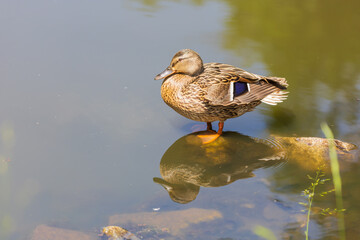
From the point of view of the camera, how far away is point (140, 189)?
13.5 feet

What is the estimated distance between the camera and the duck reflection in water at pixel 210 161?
13.9ft

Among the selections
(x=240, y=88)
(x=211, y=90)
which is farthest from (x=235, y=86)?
(x=211, y=90)

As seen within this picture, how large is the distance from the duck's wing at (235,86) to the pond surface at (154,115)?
14.9 inches

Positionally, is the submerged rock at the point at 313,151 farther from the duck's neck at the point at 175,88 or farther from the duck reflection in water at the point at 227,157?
the duck's neck at the point at 175,88

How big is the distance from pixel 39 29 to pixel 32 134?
95.1 inches

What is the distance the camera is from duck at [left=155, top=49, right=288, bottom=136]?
484 cm

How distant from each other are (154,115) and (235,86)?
35.4 inches

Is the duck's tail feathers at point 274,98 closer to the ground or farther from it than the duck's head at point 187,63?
closer to the ground

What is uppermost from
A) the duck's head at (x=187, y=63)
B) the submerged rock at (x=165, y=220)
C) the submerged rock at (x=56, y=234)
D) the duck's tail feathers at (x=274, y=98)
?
the duck's head at (x=187, y=63)

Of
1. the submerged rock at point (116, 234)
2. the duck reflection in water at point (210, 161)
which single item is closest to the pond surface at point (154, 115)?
the duck reflection in water at point (210, 161)

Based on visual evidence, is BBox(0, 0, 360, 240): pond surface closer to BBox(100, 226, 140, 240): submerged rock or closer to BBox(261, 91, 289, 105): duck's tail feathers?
BBox(100, 226, 140, 240): submerged rock

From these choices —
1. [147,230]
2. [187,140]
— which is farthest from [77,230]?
[187,140]

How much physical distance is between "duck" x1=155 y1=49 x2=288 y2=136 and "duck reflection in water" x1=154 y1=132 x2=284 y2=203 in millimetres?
274

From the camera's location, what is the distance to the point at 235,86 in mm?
4945
